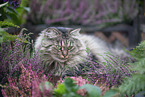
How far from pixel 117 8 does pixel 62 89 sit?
3.73 metres

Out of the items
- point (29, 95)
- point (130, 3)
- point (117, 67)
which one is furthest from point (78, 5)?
point (29, 95)

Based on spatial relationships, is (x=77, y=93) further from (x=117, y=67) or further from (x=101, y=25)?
(x=101, y=25)

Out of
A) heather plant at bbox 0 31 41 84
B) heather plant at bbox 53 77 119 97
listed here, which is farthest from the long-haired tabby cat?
heather plant at bbox 53 77 119 97

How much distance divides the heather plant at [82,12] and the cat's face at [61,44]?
208cm

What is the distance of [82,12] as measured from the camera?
4133 mm

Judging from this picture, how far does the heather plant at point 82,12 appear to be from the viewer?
150 inches

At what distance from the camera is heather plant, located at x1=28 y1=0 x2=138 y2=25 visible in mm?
3816

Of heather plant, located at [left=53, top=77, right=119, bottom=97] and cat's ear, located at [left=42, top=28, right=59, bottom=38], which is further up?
cat's ear, located at [left=42, top=28, right=59, bottom=38]

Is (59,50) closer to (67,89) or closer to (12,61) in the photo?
(12,61)

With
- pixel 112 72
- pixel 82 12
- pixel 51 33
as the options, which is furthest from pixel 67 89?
pixel 82 12

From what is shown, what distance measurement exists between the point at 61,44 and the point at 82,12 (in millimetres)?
2680

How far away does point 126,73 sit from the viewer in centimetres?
131

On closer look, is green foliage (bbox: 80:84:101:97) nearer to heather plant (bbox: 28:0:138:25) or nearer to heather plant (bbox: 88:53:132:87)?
heather plant (bbox: 88:53:132:87)

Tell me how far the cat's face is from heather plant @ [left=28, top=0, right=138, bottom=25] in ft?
6.82
